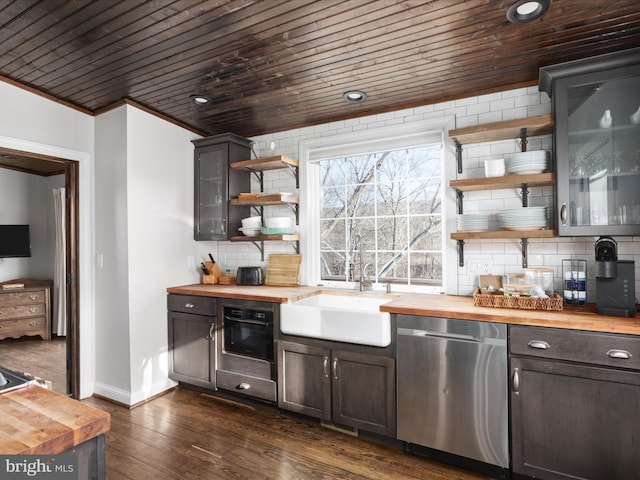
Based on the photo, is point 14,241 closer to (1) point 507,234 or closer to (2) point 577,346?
(1) point 507,234

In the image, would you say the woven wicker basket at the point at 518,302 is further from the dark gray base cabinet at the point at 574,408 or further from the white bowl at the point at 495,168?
the white bowl at the point at 495,168

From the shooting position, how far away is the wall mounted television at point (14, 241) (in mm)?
5031

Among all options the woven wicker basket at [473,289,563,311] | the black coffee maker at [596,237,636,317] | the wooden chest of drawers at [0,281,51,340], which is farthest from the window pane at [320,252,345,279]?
the wooden chest of drawers at [0,281,51,340]

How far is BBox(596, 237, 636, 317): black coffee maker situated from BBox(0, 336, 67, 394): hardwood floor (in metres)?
4.37

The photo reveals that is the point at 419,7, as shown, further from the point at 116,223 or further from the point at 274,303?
the point at 116,223

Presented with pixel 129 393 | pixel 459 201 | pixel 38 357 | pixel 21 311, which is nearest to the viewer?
pixel 459 201

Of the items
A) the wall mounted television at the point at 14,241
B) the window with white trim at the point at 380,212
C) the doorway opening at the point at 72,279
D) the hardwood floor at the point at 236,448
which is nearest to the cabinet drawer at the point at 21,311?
the wall mounted television at the point at 14,241

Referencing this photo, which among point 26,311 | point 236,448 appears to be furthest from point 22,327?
point 236,448

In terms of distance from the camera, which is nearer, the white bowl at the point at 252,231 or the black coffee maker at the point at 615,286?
the black coffee maker at the point at 615,286

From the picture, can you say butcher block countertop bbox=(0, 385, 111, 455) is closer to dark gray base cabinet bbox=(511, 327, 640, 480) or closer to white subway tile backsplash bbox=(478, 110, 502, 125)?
dark gray base cabinet bbox=(511, 327, 640, 480)

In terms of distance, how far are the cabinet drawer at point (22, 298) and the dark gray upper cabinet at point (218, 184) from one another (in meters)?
2.97

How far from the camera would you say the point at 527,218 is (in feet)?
7.89

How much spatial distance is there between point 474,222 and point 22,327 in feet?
18.9

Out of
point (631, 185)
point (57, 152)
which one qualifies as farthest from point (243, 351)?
point (631, 185)
